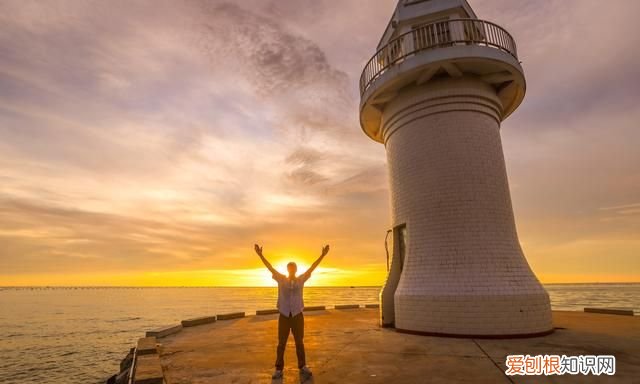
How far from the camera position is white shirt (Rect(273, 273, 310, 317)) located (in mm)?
6469

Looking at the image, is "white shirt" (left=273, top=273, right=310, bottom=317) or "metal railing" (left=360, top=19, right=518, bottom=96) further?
"metal railing" (left=360, top=19, right=518, bottom=96)

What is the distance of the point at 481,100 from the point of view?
12.4 metres

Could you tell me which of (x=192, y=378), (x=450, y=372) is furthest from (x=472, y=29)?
(x=192, y=378)

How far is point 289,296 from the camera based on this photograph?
6.50 metres

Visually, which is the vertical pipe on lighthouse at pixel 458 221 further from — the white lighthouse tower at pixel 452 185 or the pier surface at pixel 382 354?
the pier surface at pixel 382 354

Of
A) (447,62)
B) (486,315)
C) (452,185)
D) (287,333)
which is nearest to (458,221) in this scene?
(452,185)

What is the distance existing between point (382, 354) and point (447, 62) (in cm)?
924

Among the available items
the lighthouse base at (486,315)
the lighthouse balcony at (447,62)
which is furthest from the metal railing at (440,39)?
the lighthouse base at (486,315)

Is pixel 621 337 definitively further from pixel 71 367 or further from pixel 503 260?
pixel 71 367

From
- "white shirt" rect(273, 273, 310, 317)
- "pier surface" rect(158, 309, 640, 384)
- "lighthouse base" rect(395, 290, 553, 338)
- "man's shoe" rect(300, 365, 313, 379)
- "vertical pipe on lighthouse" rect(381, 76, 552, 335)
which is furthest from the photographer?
"vertical pipe on lighthouse" rect(381, 76, 552, 335)

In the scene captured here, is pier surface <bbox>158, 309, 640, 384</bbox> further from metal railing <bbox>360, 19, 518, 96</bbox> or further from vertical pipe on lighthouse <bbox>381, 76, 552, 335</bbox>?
metal railing <bbox>360, 19, 518, 96</bbox>

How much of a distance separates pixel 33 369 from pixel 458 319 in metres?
24.8

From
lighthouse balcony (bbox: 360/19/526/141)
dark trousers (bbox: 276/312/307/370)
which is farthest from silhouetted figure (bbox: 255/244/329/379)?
lighthouse balcony (bbox: 360/19/526/141)

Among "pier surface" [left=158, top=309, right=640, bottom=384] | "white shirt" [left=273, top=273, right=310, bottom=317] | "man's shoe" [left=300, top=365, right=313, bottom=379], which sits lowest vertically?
"pier surface" [left=158, top=309, right=640, bottom=384]
